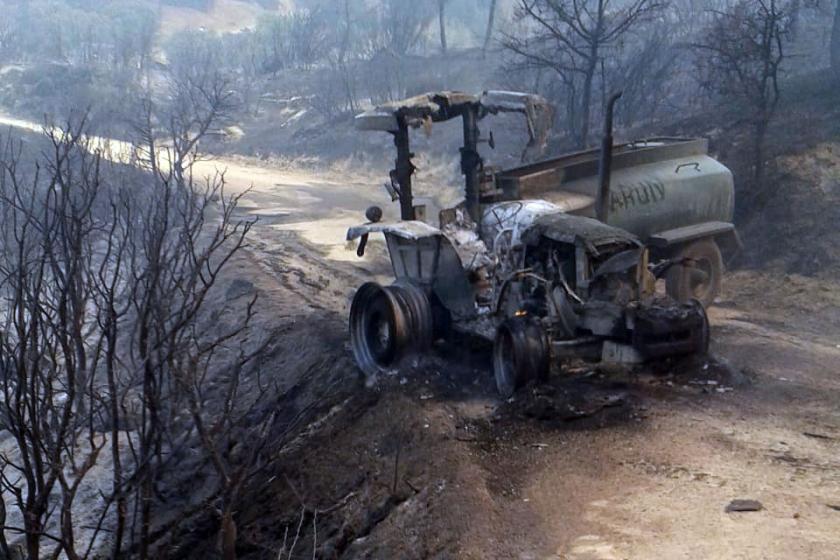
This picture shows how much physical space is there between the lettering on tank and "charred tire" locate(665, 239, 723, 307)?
0.71 meters

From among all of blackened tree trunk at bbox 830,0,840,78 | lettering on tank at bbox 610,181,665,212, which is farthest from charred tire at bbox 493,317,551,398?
blackened tree trunk at bbox 830,0,840,78

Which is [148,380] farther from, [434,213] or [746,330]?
[434,213]

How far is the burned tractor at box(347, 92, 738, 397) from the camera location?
26.2 ft

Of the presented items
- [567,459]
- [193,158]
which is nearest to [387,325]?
[567,459]

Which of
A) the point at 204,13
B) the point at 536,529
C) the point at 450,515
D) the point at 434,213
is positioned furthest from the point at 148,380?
the point at 204,13

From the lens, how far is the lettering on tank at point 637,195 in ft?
35.9

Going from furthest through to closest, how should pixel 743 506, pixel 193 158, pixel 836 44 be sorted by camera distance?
pixel 193 158 → pixel 836 44 → pixel 743 506

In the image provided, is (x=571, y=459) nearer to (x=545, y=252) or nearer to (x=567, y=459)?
(x=567, y=459)

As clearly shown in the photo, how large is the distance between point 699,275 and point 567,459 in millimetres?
5057

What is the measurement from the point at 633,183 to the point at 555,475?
5.45 metres

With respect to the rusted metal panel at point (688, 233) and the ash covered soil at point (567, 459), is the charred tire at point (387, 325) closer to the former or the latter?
the ash covered soil at point (567, 459)

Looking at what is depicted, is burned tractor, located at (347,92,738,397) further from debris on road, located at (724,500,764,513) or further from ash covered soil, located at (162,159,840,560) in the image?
debris on road, located at (724,500,764,513)

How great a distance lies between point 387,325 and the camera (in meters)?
9.55

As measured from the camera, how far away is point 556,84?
85.3ft
